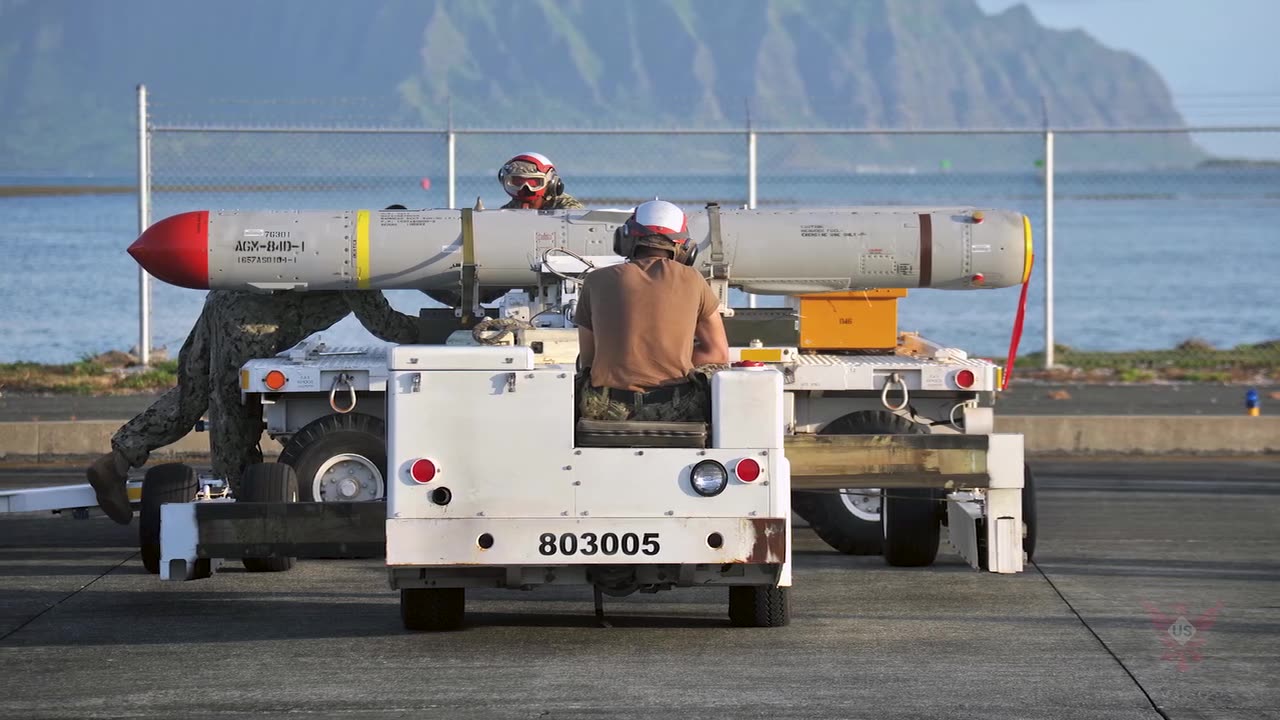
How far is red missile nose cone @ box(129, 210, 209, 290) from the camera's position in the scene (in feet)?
42.9

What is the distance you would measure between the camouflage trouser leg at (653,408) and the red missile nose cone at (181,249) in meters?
4.66

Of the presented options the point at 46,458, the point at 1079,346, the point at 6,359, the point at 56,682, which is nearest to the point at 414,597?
the point at 56,682

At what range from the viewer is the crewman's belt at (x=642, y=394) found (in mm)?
9227

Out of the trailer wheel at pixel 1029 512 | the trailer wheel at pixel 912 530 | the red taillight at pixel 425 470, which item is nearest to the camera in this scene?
the red taillight at pixel 425 470

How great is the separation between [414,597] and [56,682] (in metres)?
1.70

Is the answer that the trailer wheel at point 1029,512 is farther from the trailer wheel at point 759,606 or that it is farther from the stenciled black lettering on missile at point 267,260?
the stenciled black lettering on missile at point 267,260

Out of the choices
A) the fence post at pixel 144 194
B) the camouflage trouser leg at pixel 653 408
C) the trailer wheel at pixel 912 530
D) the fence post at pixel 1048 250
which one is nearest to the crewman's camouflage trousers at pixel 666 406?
the camouflage trouser leg at pixel 653 408

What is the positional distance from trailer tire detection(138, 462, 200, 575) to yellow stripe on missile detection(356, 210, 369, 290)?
7.09 ft

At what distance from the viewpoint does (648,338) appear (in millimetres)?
9273

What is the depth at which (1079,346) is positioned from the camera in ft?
113

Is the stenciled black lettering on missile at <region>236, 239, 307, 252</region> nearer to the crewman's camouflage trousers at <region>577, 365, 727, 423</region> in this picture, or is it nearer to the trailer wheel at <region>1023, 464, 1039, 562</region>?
the crewman's camouflage trousers at <region>577, 365, 727, 423</region>

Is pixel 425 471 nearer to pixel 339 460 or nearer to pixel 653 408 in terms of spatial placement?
pixel 653 408

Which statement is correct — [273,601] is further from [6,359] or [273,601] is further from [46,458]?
[6,359]

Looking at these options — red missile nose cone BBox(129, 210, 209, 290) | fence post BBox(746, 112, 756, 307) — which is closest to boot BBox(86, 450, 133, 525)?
red missile nose cone BBox(129, 210, 209, 290)
